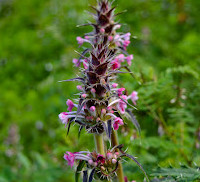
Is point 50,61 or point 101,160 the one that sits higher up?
point 50,61

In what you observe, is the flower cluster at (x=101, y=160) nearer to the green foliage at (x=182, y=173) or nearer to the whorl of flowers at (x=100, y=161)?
the whorl of flowers at (x=100, y=161)

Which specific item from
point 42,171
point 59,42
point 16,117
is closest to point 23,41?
point 59,42

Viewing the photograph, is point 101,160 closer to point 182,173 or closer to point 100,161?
point 100,161

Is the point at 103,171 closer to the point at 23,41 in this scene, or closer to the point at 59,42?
the point at 59,42

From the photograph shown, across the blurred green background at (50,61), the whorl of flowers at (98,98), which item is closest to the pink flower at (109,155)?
the whorl of flowers at (98,98)

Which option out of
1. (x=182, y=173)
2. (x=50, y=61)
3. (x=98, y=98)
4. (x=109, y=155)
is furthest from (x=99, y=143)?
(x=50, y=61)

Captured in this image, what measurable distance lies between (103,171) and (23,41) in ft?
16.1

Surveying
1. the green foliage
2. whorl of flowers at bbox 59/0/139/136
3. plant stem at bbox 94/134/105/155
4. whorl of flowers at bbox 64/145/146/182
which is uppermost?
whorl of flowers at bbox 59/0/139/136

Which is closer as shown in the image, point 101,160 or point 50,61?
point 101,160

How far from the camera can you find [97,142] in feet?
4.04

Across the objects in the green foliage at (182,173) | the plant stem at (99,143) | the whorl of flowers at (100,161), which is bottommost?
the green foliage at (182,173)

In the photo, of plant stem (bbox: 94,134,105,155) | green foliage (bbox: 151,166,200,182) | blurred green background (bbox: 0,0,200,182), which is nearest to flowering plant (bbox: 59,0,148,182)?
plant stem (bbox: 94,134,105,155)

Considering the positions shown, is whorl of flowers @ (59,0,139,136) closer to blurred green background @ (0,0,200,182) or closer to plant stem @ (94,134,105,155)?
plant stem @ (94,134,105,155)

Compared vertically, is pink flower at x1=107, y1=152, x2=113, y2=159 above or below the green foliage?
above
